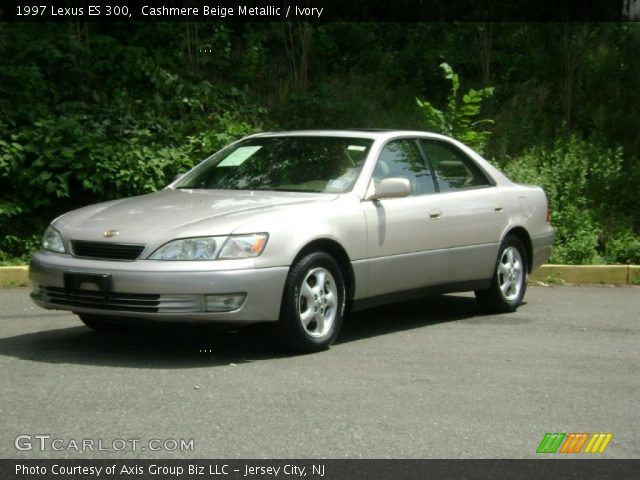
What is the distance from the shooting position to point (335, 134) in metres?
9.13

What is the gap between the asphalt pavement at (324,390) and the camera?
553cm

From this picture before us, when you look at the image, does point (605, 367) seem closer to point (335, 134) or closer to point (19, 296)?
point (335, 134)

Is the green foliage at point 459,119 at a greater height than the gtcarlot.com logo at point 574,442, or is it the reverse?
the green foliage at point 459,119

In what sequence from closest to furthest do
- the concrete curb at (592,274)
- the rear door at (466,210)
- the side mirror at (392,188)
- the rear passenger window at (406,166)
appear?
1. the side mirror at (392,188)
2. the rear passenger window at (406,166)
3. the rear door at (466,210)
4. the concrete curb at (592,274)

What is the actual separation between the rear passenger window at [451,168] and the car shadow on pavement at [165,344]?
44.7 inches

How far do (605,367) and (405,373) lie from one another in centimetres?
137

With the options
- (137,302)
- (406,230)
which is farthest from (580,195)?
(137,302)

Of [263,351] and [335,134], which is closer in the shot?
[263,351]

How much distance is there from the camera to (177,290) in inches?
286

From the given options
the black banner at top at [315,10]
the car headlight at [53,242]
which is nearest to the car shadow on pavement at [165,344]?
the car headlight at [53,242]

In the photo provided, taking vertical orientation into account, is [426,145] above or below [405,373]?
above

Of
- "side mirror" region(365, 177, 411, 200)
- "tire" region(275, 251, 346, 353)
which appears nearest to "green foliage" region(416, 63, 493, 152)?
"side mirror" region(365, 177, 411, 200)
